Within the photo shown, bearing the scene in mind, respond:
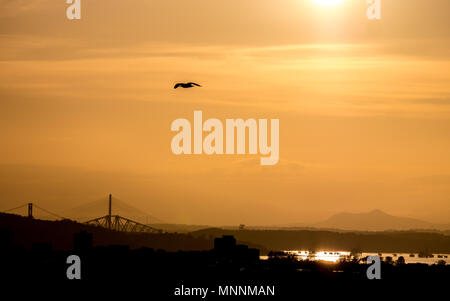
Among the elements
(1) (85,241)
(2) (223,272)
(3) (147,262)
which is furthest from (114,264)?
(1) (85,241)
